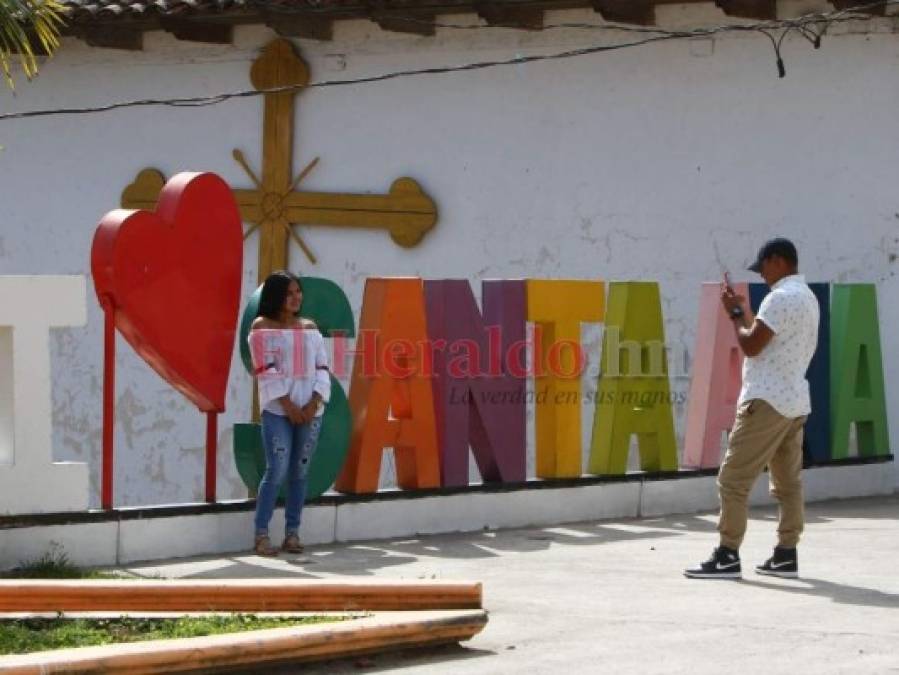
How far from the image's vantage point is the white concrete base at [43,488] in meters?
10.9

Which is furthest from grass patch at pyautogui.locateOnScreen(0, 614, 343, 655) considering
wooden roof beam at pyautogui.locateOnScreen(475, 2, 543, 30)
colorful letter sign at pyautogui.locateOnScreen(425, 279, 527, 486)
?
wooden roof beam at pyautogui.locateOnScreen(475, 2, 543, 30)

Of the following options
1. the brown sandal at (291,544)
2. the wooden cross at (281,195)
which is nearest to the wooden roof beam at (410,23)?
the wooden cross at (281,195)

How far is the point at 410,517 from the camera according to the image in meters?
12.9

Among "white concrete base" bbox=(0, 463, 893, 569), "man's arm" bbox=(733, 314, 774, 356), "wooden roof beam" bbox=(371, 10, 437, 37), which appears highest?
"wooden roof beam" bbox=(371, 10, 437, 37)

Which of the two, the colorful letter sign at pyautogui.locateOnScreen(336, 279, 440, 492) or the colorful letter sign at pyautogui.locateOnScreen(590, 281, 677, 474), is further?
the colorful letter sign at pyautogui.locateOnScreen(590, 281, 677, 474)

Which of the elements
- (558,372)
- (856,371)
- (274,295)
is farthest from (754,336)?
(856,371)

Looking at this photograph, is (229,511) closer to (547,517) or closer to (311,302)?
(311,302)

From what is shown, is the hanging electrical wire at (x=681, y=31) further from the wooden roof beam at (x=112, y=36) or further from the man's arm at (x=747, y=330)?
the man's arm at (x=747, y=330)

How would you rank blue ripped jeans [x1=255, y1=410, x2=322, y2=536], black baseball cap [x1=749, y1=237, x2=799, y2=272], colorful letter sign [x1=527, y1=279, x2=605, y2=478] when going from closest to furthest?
1. black baseball cap [x1=749, y1=237, x2=799, y2=272]
2. blue ripped jeans [x1=255, y1=410, x2=322, y2=536]
3. colorful letter sign [x1=527, y1=279, x2=605, y2=478]

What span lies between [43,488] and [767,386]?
4.04 metres

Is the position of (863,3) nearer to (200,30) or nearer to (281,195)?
(281,195)

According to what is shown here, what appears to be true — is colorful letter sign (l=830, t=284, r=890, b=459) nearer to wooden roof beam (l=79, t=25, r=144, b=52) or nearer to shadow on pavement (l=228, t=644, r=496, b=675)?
wooden roof beam (l=79, t=25, r=144, b=52)

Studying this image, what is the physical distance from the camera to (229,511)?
39.2ft

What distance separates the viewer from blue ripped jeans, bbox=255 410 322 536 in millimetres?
11625
